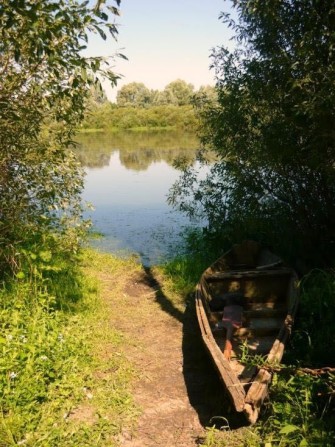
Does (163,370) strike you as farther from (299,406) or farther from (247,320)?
(299,406)

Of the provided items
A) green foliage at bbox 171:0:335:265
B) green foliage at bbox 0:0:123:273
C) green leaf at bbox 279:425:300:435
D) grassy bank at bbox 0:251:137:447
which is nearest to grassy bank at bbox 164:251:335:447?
green leaf at bbox 279:425:300:435

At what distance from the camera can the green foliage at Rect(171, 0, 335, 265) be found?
591 cm

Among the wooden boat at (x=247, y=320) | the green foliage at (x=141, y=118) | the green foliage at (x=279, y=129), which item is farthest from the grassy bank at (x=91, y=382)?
the green foliage at (x=141, y=118)

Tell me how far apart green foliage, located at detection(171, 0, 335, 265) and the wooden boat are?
3.84ft

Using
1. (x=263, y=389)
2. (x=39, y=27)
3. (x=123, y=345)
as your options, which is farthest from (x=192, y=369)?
(x=39, y=27)

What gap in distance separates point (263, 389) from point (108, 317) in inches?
151

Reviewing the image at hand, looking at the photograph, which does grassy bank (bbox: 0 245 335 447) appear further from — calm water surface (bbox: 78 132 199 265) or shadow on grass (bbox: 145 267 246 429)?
calm water surface (bbox: 78 132 199 265)

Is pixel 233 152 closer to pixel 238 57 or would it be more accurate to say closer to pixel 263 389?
pixel 238 57

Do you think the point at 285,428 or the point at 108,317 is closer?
the point at 285,428

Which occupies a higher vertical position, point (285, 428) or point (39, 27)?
point (39, 27)

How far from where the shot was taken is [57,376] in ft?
15.6

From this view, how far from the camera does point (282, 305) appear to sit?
6.61 metres

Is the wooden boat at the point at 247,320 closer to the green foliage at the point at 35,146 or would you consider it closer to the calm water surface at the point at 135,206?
the green foliage at the point at 35,146

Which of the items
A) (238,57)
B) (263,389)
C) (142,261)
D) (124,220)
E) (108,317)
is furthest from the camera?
(124,220)
